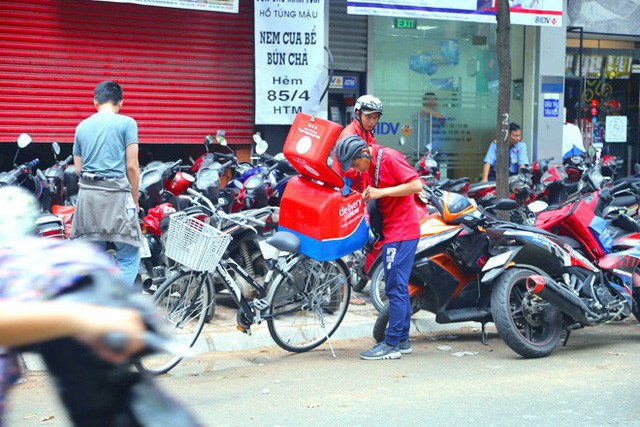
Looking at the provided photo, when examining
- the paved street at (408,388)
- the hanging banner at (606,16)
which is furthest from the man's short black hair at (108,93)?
the hanging banner at (606,16)

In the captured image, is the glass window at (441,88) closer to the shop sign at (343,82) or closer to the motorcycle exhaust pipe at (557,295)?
the shop sign at (343,82)

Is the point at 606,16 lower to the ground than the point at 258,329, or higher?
higher

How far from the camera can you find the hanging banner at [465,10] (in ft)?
39.4

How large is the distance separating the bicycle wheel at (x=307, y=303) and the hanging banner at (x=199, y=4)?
4.93 meters

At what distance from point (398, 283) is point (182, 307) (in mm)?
1619

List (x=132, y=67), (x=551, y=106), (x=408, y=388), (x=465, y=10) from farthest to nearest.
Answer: (x=551, y=106) → (x=465, y=10) → (x=132, y=67) → (x=408, y=388)

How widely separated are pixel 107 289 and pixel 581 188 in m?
6.75

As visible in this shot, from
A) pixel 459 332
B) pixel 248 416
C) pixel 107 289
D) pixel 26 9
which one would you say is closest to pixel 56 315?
pixel 107 289

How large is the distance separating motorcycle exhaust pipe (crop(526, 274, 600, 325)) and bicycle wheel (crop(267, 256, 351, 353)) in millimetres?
1479

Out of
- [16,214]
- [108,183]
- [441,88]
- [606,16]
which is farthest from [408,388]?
[606,16]

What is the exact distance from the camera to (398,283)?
22.8 feet

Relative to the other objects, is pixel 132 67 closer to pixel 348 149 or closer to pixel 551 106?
pixel 348 149

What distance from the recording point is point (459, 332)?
837 cm

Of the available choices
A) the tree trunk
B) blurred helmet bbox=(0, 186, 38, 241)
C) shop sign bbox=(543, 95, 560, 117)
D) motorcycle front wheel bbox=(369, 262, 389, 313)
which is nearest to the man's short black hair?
motorcycle front wheel bbox=(369, 262, 389, 313)
